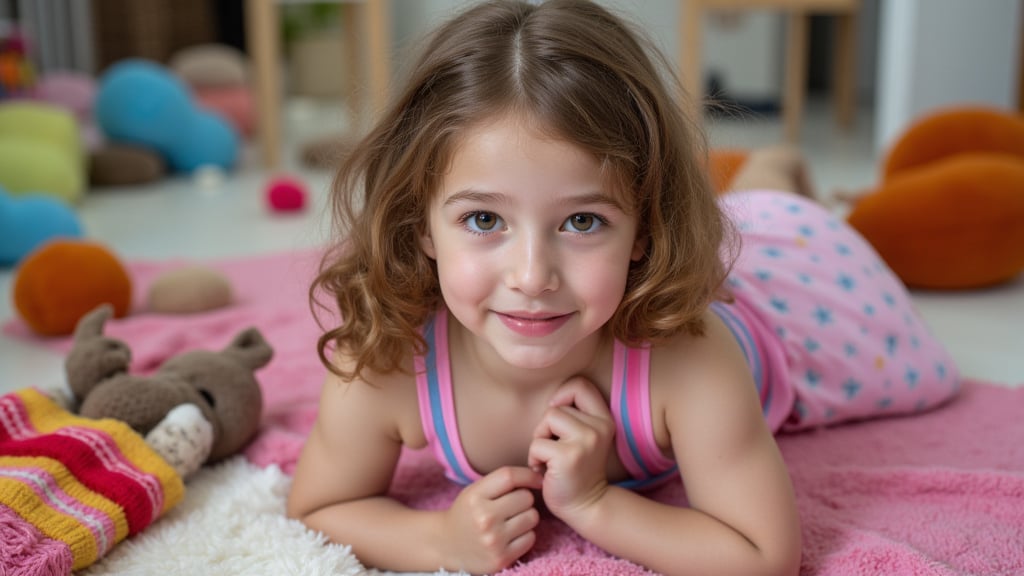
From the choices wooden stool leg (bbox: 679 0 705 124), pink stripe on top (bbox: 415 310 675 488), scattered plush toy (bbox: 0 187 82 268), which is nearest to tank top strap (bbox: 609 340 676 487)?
pink stripe on top (bbox: 415 310 675 488)

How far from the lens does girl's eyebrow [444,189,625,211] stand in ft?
2.29

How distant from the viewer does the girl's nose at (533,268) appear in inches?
27.0

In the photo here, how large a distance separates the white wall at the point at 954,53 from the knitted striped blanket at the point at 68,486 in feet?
7.31

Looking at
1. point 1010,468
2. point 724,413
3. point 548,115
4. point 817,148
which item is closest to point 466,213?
point 548,115

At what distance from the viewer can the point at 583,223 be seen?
0.71m

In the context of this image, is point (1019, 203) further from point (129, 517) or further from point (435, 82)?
point (129, 517)

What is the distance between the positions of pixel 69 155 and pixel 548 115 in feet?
6.72

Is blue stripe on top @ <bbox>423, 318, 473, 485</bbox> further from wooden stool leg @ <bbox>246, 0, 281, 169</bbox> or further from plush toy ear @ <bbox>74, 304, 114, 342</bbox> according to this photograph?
wooden stool leg @ <bbox>246, 0, 281, 169</bbox>

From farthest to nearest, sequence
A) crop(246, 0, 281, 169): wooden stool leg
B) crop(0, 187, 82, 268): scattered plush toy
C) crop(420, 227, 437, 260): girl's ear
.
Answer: crop(246, 0, 281, 169): wooden stool leg < crop(0, 187, 82, 268): scattered plush toy < crop(420, 227, 437, 260): girl's ear

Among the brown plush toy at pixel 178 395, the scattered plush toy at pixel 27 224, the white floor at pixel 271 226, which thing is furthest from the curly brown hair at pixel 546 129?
the scattered plush toy at pixel 27 224

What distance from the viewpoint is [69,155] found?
2.45 metres

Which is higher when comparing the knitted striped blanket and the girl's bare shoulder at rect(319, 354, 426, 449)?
the girl's bare shoulder at rect(319, 354, 426, 449)

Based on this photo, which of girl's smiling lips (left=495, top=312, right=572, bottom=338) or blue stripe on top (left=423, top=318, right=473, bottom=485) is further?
blue stripe on top (left=423, top=318, right=473, bottom=485)

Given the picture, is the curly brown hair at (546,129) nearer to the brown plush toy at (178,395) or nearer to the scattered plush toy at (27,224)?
the brown plush toy at (178,395)
